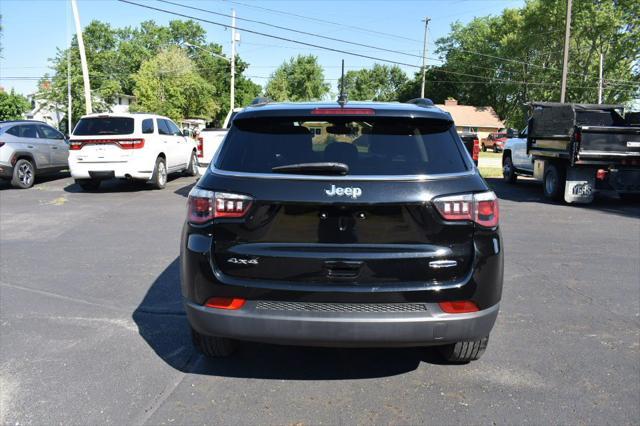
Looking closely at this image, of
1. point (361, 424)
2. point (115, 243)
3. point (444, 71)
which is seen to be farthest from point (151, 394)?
point (444, 71)

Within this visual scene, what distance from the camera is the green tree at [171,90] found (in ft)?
173

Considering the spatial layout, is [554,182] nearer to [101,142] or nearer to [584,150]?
[584,150]

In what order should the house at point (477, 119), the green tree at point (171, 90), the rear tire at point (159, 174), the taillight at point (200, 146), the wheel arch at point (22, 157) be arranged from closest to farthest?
the taillight at point (200, 146) < the rear tire at point (159, 174) < the wheel arch at point (22, 157) < the green tree at point (171, 90) < the house at point (477, 119)

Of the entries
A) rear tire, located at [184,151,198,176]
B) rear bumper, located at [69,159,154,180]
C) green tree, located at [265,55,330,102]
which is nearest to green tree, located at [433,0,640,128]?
green tree, located at [265,55,330,102]

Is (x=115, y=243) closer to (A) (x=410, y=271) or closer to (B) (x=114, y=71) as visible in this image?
(A) (x=410, y=271)

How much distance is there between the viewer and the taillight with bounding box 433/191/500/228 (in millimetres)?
2848

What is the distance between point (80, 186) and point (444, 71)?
233 feet

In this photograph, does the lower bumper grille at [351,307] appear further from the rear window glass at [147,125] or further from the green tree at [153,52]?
the green tree at [153,52]

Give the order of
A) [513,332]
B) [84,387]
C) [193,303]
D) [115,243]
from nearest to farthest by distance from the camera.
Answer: [193,303]
[84,387]
[513,332]
[115,243]

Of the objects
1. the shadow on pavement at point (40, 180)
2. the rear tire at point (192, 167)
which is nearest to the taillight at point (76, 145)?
the shadow on pavement at point (40, 180)

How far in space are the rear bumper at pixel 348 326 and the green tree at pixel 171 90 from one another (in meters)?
52.0

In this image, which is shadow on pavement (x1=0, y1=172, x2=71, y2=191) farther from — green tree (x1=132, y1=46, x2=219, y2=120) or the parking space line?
green tree (x1=132, y1=46, x2=219, y2=120)


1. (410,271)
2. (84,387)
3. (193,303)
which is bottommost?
(84,387)

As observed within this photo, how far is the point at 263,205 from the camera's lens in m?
2.85
